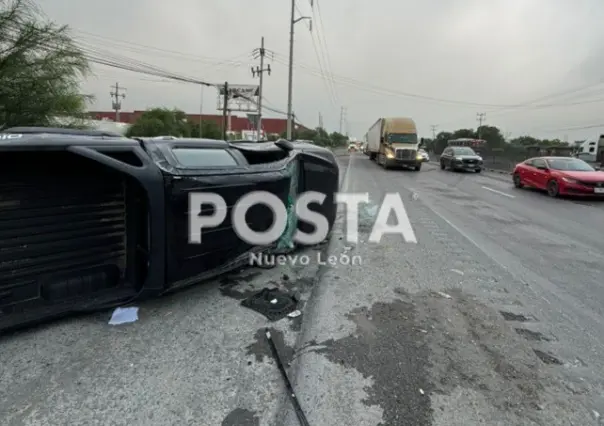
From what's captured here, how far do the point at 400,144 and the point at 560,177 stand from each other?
11.5m

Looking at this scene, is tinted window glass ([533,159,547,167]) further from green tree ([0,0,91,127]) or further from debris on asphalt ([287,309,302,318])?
green tree ([0,0,91,127])

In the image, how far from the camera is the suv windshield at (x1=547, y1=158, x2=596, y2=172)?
511 inches

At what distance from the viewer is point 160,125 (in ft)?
150

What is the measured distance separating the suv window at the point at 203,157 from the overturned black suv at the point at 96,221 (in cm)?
1

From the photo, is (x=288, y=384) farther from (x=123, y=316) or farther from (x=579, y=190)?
(x=579, y=190)

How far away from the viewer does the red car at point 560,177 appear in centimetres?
1166

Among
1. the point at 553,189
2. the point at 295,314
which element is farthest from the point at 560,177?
the point at 295,314

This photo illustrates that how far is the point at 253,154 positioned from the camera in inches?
199

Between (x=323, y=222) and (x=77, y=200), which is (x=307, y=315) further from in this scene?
(x=323, y=222)

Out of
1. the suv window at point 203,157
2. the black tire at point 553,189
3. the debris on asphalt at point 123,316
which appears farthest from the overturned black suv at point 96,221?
the black tire at point 553,189

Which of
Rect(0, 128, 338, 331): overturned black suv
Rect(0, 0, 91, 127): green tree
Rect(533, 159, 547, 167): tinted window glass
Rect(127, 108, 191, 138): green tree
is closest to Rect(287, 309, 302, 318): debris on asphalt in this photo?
Rect(0, 128, 338, 331): overturned black suv

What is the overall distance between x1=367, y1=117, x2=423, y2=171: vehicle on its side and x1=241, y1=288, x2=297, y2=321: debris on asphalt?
2020 centimetres

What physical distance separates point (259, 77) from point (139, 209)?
3693 centimetres

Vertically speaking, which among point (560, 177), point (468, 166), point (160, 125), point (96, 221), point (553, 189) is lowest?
point (96, 221)
